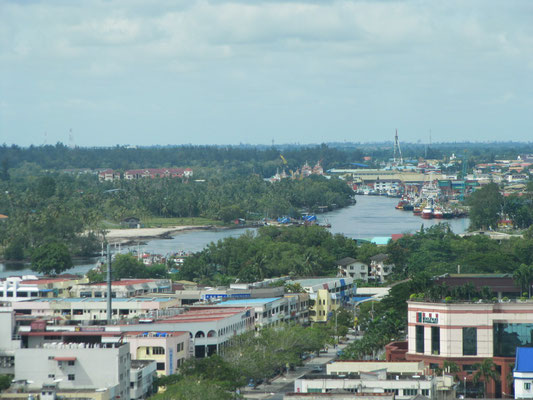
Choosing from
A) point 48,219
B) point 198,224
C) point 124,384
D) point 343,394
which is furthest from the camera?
point 198,224

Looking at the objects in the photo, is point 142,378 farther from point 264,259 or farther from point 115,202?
point 115,202

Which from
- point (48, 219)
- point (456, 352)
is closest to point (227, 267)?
point (48, 219)

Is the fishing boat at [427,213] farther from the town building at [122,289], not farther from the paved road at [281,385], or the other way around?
the paved road at [281,385]

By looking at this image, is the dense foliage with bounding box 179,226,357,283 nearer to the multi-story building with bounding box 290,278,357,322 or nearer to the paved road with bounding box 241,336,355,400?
the multi-story building with bounding box 290,278,357,322

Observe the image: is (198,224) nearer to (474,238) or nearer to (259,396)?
(474,238)

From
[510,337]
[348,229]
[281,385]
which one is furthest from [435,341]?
[348,229]

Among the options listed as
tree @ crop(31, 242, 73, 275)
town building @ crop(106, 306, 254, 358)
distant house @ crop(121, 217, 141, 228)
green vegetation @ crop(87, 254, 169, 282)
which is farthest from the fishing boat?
town building @ crop(106, 306, 254, 358)

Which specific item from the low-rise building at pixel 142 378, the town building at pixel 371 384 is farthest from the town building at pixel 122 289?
the town building at pixel 371 384
